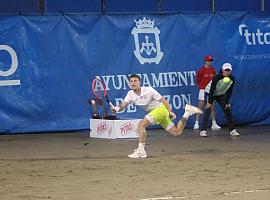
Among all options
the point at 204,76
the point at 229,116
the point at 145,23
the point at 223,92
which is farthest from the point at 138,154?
the point at 145,23

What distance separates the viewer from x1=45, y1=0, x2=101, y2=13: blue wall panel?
16.8 m

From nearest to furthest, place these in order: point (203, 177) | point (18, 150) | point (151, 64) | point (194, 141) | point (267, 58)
A: 1. point (203, 177)
2. point (18, 150)
3. point (194, 141)
4. point (151, 64)
5. point (267, 58)

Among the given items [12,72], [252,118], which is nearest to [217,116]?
[252,118]

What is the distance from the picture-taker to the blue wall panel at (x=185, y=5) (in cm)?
1797

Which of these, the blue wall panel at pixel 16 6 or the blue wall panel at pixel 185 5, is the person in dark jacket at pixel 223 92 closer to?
the blue wall panel at pixel 185 5

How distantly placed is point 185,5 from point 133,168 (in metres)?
8.86

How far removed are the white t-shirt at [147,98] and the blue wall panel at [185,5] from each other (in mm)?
6515

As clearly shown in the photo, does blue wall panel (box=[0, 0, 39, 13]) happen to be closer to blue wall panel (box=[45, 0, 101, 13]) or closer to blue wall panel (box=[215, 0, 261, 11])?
blue wall panel (box=[45, 0, 101, 13])

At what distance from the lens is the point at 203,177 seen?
941 centimetres

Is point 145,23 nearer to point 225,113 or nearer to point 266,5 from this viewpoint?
point 225,113

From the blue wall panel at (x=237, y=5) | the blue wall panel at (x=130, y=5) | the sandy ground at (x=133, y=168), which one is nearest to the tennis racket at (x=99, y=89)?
the sandy ground at (x=133, y=168)

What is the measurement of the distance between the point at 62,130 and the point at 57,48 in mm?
1996

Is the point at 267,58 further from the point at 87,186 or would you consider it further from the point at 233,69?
the point at 87,186

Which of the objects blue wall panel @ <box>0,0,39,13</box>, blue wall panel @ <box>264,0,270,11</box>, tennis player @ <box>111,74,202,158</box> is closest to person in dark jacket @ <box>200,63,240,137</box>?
tennis player @ <box>111,74,202,158</box>
